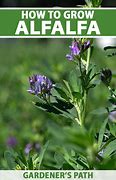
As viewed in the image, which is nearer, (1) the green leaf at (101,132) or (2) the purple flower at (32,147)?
(1) the green leaf at (101,132)

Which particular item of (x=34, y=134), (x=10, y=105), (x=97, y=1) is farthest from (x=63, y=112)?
(x=10, y=105)

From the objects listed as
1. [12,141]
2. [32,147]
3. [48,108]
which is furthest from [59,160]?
[12,141]

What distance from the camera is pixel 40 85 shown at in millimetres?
1206

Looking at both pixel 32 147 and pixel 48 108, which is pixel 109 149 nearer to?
pixel 48 108

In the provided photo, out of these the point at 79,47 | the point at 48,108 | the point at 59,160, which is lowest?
the point at 59,160

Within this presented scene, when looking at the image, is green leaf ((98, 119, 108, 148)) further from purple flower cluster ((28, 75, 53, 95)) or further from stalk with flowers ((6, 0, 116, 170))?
purple flower cluster ((28, 75, 53, 95))

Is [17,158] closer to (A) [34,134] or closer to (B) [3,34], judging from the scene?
(B) [3,34]

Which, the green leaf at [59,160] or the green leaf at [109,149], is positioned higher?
the green leaf at [109,149]

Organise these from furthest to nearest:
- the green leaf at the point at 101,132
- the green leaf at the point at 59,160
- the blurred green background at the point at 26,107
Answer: the blurred green background at the point at 26,107
the green leaf at the point at 59,160
the green leaf at the point at 101,132

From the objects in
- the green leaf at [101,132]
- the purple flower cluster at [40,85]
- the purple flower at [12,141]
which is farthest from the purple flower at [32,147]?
the green leaf at [101,132]

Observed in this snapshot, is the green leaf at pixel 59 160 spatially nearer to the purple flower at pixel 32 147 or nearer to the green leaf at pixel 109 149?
the green leaf at pixel 109 149

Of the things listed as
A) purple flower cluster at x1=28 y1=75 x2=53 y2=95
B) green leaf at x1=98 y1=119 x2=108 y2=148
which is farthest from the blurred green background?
green leaf at x1=98 y1=119 x2=108 y2=148

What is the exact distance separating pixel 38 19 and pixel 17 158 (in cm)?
47

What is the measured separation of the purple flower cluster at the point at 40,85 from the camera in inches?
47.8
